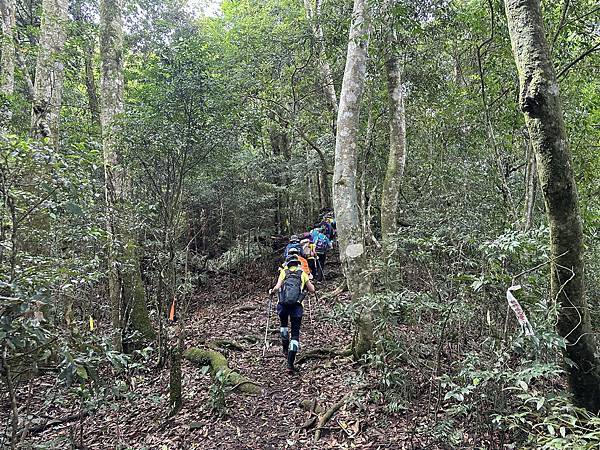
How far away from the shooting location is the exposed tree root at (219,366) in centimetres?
638

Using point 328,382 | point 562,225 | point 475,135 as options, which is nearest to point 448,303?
point 562,225

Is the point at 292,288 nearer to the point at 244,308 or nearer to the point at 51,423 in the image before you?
the point at 51,423

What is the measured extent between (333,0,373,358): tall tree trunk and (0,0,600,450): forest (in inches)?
1.5

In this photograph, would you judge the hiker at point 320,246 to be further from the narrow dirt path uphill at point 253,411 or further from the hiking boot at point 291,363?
the hiking boot at point 291,363

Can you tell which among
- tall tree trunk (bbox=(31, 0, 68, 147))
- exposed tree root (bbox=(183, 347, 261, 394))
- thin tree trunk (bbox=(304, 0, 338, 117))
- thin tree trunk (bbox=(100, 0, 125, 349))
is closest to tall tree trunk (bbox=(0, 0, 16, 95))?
tall tree trunk (bbox=(31, 0, 68, 147))

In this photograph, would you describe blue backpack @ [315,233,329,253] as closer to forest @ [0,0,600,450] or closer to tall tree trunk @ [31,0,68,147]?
forest @ [0,0,600,450]

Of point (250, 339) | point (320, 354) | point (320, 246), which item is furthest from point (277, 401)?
point (320, 246)

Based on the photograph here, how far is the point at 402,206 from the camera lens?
39.3ft

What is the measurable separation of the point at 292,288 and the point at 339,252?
6.11 ft

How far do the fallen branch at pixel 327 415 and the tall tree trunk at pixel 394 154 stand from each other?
11.3 feet

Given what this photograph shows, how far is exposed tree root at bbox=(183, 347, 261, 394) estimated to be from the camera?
251 inches

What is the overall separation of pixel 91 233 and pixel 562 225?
16.5 feet

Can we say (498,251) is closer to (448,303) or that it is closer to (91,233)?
(448,303)

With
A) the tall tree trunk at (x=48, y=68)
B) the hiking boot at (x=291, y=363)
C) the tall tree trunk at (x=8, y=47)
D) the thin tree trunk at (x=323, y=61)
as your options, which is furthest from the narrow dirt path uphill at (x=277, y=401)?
the tall tree trunk at (x=8, y=47)
